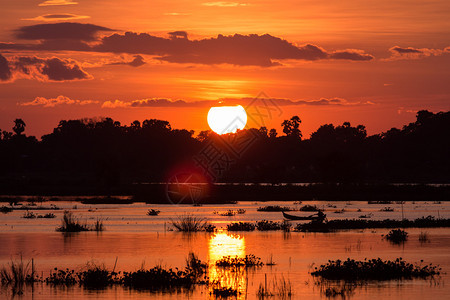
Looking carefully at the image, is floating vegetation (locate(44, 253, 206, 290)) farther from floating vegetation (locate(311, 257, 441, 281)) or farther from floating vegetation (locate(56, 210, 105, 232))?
floating vegetation (locate(56, 210, 105, 232))

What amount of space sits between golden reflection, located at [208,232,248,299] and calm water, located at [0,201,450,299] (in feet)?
0.14

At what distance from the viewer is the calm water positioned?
98.7ft

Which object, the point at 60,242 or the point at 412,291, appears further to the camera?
the point at 60,242

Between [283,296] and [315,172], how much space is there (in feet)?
536

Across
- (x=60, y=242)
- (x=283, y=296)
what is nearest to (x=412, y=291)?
(x=283, y=296)

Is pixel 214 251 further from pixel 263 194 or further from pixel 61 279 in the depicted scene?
pixel 263 194

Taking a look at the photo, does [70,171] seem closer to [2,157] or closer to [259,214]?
[2,157]

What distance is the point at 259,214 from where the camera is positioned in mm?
78750

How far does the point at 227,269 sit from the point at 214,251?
9.19 meters

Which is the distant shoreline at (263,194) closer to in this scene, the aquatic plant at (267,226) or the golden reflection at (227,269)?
the aquatic plant at (267,226)

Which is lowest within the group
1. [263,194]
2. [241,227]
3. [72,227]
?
[241,227]

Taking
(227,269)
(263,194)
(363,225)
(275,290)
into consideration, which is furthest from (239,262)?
(263,194)

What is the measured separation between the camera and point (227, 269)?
3644 centimetres

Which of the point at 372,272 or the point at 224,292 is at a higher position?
the point at 372,272
